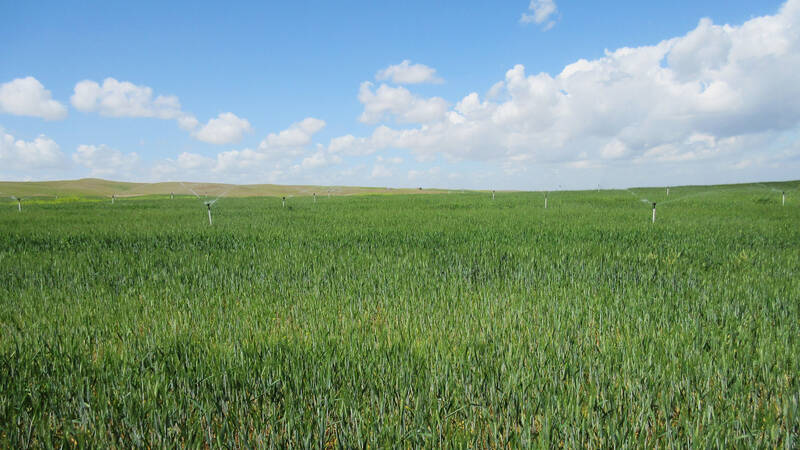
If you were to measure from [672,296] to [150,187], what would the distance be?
100 meters

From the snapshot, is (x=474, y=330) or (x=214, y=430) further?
(x=474, y=330)

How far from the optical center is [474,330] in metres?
4.25

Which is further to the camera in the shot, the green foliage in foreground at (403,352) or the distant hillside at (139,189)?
the distant hillside at (139,189)

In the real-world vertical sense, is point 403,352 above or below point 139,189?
below

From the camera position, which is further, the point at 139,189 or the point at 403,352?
the point at 139,189

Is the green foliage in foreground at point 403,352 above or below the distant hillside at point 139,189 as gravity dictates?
below

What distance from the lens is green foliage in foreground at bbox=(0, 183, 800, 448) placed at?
2609mm

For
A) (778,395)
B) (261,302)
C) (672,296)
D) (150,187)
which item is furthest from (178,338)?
(150,187)

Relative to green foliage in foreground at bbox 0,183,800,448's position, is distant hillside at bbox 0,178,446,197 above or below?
above

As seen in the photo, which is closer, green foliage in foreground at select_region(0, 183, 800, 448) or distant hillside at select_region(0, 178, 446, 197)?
green foliage in foreground at select_region(0, 183, 800, 448)

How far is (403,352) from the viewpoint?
364 centimetres

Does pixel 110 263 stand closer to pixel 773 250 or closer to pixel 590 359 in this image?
pixel 590 359

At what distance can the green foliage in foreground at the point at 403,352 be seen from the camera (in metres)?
2.61

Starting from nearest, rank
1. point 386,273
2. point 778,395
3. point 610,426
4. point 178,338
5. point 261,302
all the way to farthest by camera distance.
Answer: point 610,426 < point 778,395 < point 178,338 < point 261,302 < point 386,273
